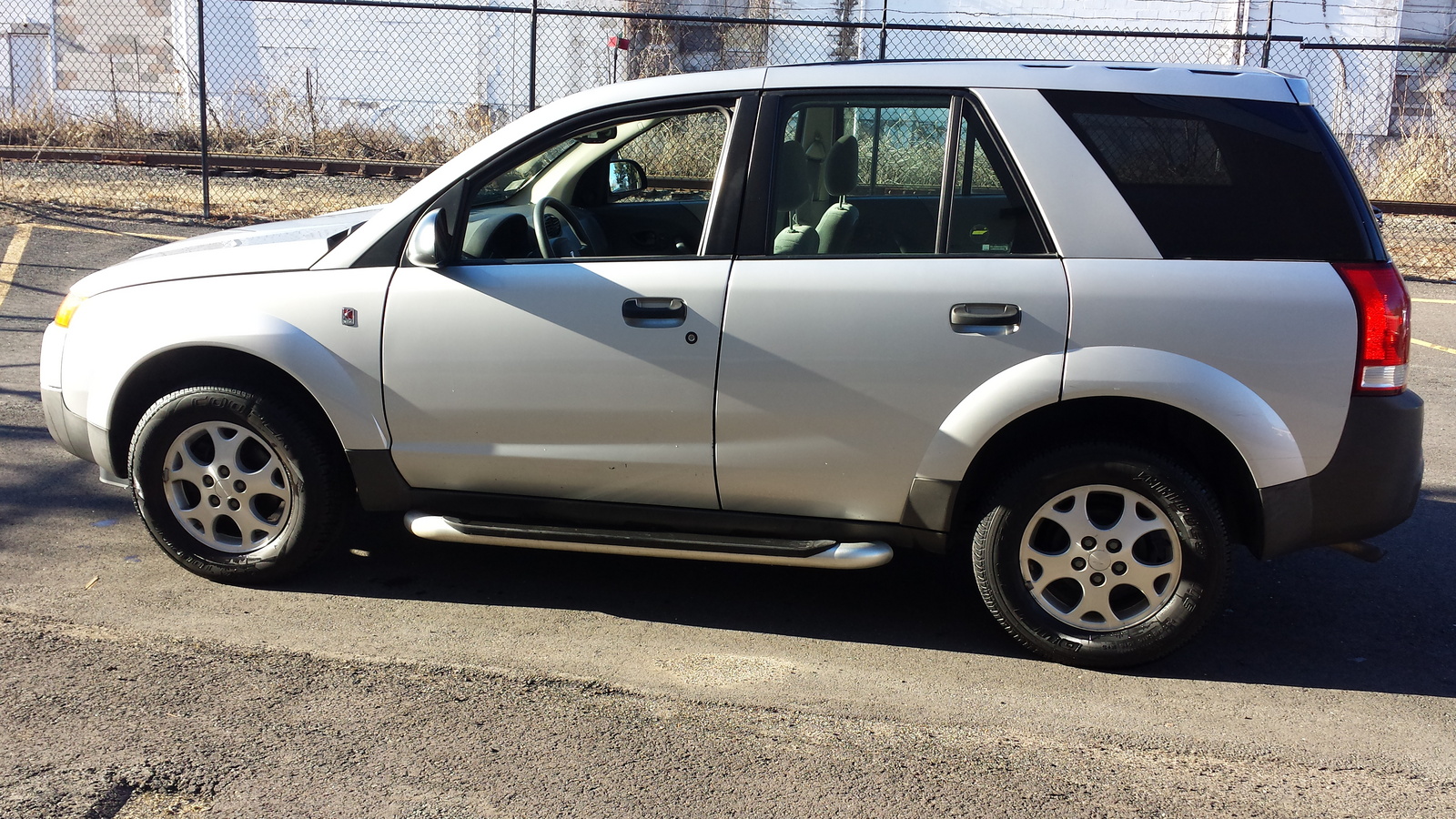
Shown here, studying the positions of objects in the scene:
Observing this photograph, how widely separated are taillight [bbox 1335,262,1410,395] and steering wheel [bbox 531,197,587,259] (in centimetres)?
250

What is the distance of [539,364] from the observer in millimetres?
3949

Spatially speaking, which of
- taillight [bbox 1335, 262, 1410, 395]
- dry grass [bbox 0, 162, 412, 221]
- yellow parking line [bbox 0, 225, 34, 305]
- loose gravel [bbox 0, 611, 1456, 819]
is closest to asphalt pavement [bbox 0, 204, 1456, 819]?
loose gravel [bbox 0, 611, 1456, 819]

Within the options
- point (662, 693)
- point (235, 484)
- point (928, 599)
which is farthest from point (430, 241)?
point (928, 599)

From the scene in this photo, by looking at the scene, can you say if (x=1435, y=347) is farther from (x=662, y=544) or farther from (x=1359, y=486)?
(x=662, y=544)

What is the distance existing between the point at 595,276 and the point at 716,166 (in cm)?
54

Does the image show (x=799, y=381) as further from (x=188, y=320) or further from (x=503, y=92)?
(x=503, y=92)

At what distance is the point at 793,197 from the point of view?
3943 mm

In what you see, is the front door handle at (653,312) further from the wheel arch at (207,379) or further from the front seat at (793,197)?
the wheel arch at (207,379)

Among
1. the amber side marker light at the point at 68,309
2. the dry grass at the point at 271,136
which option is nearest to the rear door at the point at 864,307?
the amber side marker light at the point at 68,309

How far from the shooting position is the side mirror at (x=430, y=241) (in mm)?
Result: 3959

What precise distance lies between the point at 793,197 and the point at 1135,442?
1.32 meters

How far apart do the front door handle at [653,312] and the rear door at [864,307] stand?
6.1 inches

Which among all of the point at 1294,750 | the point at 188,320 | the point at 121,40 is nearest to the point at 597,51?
the point at 121,40

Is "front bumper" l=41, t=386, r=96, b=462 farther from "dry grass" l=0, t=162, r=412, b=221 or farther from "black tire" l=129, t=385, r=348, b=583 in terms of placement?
"dry grass" l=0, t=162, r=412, b=221
